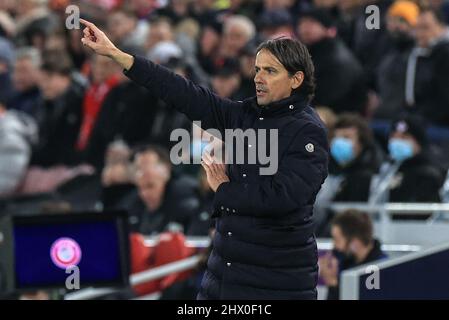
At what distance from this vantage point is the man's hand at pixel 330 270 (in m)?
8.30

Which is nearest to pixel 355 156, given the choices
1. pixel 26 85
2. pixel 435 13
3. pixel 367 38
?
pixel 435 13

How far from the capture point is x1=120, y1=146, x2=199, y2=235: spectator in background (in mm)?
10359

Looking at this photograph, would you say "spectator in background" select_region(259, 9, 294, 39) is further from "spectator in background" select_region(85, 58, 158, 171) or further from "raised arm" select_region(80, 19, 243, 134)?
"raised arm" select_region(80, 19, 243, 134)

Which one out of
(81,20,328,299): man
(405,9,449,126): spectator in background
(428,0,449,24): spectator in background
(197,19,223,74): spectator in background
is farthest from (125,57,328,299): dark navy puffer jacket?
(197,19,223,74): spectator in background

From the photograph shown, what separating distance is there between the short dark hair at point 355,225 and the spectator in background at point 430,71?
2.78 metres

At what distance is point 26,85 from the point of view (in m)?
13.6

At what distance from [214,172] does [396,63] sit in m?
6.19

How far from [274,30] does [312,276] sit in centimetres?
736

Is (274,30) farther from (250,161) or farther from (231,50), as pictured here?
(250,161)

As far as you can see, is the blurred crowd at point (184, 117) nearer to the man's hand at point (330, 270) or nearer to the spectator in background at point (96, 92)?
the spectator in background at point (96, 92)

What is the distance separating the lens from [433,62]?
1117 centimetres

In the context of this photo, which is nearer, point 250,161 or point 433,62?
point 250,161
